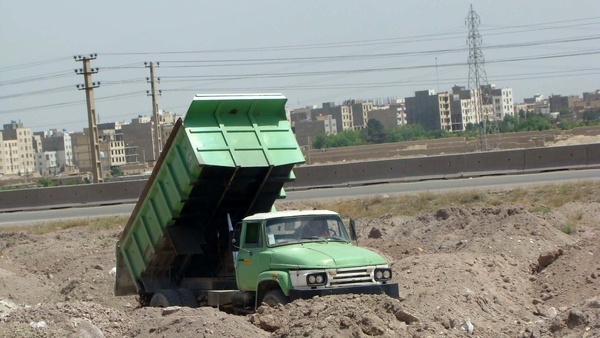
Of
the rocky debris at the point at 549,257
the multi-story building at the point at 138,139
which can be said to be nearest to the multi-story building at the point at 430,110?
the multi-story building at the point at 138,139

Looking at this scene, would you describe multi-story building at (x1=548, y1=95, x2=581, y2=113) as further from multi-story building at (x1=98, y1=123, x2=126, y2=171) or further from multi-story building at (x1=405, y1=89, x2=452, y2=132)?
multi-story building at (x1=98, y1=123, x2=126, y2=171)

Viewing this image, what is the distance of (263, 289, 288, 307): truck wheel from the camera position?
12.2 m

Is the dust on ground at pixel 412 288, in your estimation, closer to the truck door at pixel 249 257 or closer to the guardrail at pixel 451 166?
the truck door at pixel 249 257

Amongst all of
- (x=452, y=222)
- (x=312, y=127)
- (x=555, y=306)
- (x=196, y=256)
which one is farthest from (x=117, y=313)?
(x=312, y=127)

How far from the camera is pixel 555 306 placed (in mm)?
14344

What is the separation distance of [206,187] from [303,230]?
1835 millimetres

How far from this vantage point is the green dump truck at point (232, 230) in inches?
483

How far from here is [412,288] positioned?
49.3ft

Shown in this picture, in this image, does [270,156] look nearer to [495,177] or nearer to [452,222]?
[452,222]

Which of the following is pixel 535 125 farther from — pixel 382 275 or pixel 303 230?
pixel 382 275

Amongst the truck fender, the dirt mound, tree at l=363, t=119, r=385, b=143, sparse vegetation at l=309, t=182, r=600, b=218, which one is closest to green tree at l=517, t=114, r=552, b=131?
tree at l=363, t=119, r=385, b=143

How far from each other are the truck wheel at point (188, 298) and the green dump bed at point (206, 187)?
0.38 metres

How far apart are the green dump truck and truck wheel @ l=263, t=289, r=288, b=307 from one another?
0.06 feet

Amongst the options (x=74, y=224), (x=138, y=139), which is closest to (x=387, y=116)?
(x=138, y=139)
